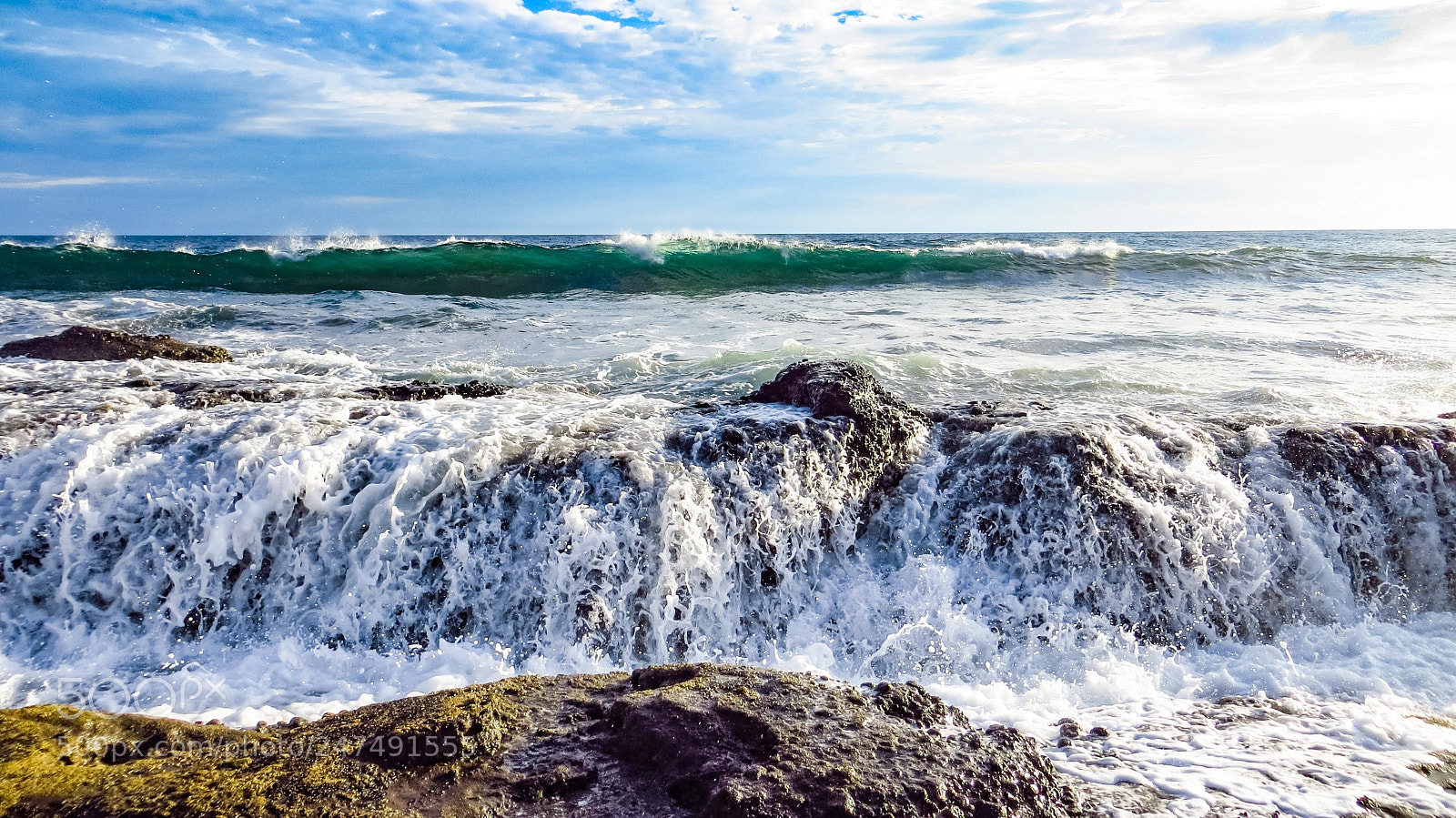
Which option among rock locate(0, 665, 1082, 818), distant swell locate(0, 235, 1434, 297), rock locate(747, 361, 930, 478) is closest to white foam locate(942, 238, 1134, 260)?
distant swell locate(0, 235, 1434, 297)

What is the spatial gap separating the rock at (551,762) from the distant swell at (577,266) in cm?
1499

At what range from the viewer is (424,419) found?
504cm

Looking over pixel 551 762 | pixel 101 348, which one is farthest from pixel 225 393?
pixel 551 762

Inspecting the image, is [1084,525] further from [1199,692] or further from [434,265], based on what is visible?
[434,265]

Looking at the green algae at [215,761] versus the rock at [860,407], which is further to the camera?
the rock at [860,407]

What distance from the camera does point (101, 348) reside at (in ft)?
22.4

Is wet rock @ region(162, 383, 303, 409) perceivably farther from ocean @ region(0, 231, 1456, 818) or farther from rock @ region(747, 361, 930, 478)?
rock @ region(747, 361, 930, 478)

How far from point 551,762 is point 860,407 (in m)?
3.36

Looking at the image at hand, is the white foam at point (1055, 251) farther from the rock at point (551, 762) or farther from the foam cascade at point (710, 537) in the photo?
the rock at point (551, 762)

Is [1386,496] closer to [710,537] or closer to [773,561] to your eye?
[773,561]

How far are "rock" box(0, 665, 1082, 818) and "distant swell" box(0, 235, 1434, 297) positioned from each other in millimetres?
14994

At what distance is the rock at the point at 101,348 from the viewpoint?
22.1 ft

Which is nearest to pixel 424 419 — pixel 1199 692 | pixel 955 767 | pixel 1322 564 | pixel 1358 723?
pixel 955 767

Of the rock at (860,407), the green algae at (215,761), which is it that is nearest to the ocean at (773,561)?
the rock at (860,407)
